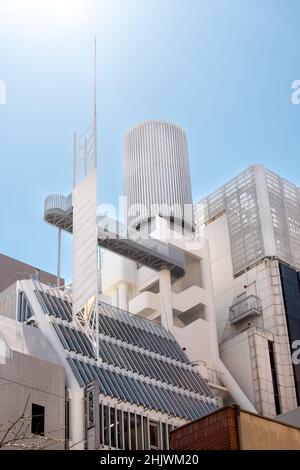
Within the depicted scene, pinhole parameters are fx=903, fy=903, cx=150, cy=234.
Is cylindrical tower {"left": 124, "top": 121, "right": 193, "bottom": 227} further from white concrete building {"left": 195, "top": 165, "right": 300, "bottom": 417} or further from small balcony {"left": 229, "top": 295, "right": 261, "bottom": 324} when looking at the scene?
small balcony {"left": 229, "top": 295, "right": 261, "bottom": 324}

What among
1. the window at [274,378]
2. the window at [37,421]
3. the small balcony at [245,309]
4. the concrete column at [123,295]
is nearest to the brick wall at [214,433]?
the window at [37,421]

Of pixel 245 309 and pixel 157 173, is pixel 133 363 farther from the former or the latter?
pixel 157 173

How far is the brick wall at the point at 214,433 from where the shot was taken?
1214 inches

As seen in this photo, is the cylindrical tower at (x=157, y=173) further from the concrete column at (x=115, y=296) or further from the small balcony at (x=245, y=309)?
the small balcony at (x=245, y=309)

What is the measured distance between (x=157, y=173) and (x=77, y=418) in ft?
148

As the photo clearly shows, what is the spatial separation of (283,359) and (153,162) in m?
25.9

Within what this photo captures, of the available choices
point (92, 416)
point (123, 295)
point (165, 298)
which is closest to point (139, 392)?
point (92, 416)

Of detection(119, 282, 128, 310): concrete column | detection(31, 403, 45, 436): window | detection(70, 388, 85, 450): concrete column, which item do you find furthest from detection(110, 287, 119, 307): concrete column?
detection(31, 403, 45, 436): window

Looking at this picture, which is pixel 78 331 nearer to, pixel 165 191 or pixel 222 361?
pixel 222 361

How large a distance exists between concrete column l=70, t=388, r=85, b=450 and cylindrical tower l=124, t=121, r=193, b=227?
3896 cm

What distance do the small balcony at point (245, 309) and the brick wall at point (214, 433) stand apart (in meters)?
49.8

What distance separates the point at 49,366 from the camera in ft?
169

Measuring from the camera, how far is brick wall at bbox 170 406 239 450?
30.8 meters
